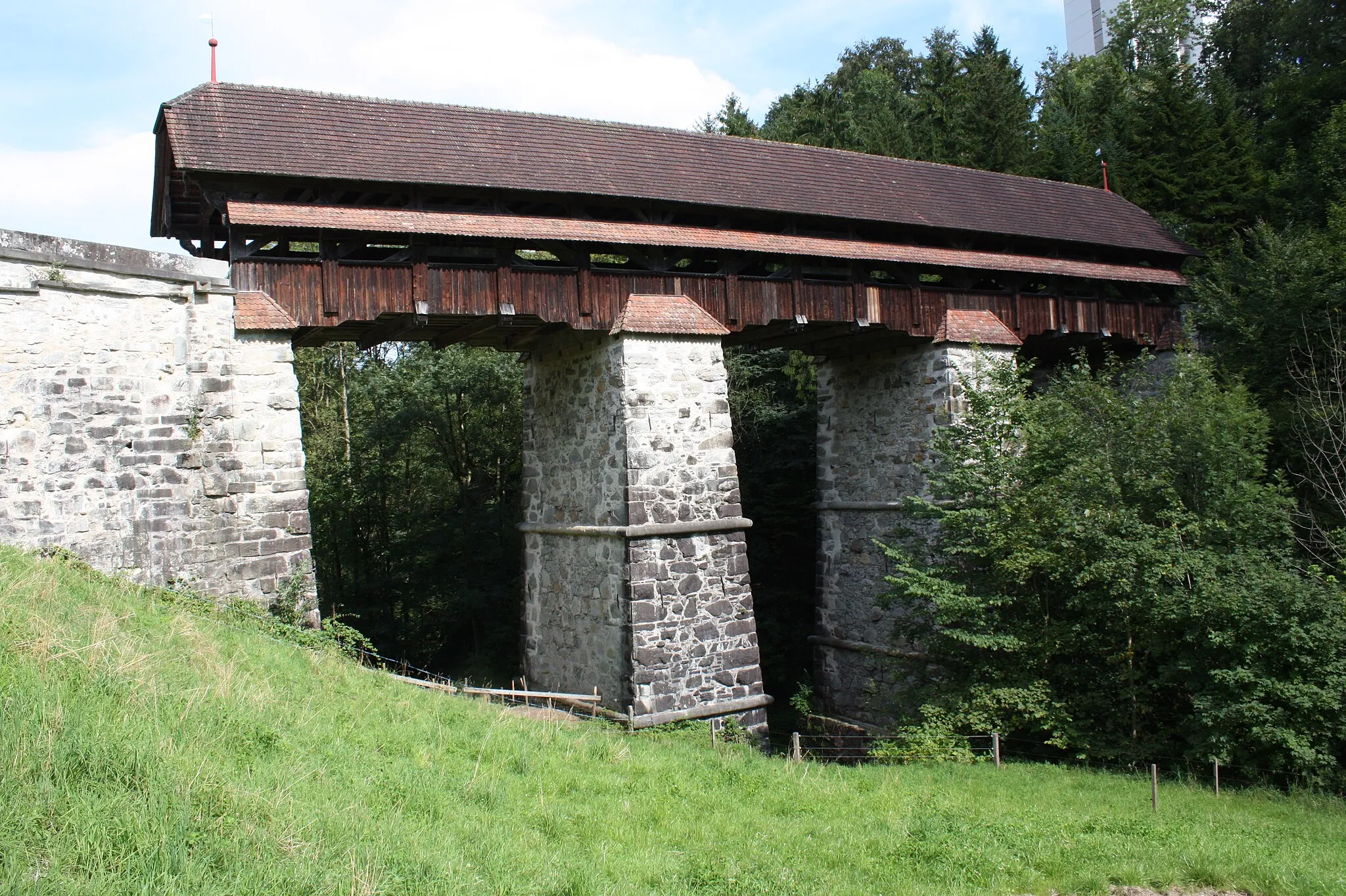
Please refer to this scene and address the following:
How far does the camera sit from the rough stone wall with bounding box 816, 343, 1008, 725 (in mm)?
14391

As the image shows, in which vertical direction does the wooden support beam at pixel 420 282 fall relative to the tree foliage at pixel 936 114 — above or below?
below

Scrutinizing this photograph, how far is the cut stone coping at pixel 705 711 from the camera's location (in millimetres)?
11258

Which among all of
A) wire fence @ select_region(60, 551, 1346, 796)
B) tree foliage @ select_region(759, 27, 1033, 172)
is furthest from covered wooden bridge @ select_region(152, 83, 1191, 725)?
tree foliage @ select_region(759, 27, 1033, 172)

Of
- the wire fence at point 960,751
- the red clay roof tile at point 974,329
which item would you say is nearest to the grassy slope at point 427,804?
the wire fence at point 960,751

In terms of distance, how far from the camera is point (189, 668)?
6246 millimetres

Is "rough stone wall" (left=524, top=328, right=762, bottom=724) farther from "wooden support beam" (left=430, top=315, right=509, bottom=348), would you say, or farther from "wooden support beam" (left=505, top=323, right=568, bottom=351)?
"wooden support beam" (left=430, top=315, right=509, bottom=348)

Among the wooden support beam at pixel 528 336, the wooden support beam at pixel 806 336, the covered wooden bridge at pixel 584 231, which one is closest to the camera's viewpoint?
the covered wooden bridge at pixel 584 231

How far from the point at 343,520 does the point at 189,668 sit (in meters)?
15.7

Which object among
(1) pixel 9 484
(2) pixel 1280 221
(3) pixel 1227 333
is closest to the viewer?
(1) pixel 9 484

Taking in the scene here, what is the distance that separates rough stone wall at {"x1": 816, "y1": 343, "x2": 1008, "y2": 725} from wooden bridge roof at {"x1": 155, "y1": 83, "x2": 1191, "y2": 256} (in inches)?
94.4

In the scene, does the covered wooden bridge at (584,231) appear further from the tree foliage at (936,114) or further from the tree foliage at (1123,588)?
the tree foliage at (936,114)

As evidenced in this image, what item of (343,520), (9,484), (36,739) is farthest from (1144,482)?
(343,520)

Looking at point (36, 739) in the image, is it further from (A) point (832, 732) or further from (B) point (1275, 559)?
(B) point (1275, 559)

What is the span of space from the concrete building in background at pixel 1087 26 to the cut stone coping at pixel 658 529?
145 feet
